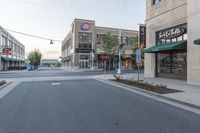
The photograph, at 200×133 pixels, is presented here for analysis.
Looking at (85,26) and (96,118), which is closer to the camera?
(96,118)

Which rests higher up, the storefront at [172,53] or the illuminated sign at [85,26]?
the illuminated sign at [85,26]

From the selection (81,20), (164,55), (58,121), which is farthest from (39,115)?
(81,20)

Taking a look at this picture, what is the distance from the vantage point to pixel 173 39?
68.7 feet

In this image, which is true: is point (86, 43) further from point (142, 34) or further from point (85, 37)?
point (142, 34)

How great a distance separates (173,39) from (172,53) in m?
1.31

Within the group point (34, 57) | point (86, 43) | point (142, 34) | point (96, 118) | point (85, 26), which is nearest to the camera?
point (96, 118)

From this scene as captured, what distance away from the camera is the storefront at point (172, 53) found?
63.1 feet

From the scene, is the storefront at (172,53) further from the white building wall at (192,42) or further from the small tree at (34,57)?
the small tree at (34,57)

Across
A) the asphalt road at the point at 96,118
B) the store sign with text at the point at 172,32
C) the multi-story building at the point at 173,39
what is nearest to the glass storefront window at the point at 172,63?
the multi-story building at the point at 173,39

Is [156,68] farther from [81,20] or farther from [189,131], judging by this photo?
[81,20]

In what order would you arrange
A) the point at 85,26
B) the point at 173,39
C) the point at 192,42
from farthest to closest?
1. the point at 85,26
2. the point at 173,39
3. the point at 192,42

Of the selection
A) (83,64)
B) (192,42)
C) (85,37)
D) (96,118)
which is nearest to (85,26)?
(85,37)

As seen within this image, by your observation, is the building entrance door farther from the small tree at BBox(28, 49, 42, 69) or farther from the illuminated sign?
the small tree at BBox(28, 49, 42, 69)

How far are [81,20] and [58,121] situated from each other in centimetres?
6221
